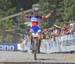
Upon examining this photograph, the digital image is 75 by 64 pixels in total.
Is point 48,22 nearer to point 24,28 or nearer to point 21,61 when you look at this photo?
point 24,28

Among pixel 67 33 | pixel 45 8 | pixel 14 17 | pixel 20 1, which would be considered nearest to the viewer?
pixel 67 33

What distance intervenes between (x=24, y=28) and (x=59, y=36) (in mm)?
2754

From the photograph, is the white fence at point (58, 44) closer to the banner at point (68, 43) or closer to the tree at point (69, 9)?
the banner at point (68, 43)

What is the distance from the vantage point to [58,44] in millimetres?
20266

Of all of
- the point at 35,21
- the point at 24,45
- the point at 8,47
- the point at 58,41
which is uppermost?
the point at 35,21

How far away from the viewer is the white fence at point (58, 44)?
65.8 ft

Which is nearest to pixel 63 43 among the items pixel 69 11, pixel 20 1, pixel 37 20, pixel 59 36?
pixel 59 36

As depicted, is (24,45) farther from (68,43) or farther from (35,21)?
(35,21)

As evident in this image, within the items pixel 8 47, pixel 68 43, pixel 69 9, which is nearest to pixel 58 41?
pixel 68 43

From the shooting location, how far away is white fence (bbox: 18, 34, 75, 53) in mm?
20062

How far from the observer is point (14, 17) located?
129 ft

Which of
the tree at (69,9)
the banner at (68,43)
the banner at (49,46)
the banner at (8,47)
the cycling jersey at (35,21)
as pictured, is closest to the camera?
the cycling jersey at (35,21)

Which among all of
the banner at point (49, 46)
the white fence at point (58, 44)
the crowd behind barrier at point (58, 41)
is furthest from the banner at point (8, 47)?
the banner at point (49, 46)

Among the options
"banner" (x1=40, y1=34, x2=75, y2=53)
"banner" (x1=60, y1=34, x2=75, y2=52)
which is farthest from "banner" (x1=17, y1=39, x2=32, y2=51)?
"banner" (x1=60, y1=34, x2=75, y2=52)
